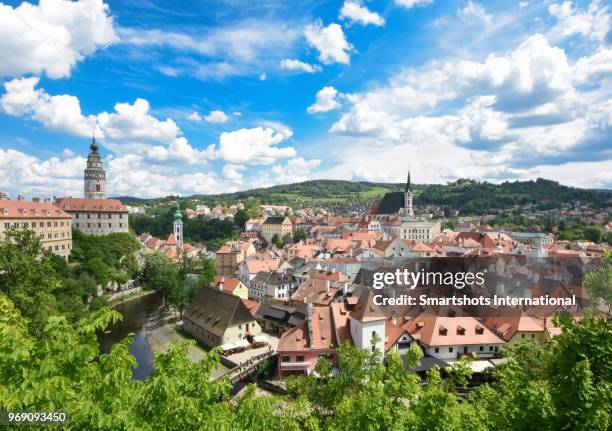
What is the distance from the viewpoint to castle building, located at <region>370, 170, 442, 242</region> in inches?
3895

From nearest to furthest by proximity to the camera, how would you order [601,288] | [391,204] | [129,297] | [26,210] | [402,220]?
[601,288] → [26,210] → [129,297] → [402,220] → [391,204]

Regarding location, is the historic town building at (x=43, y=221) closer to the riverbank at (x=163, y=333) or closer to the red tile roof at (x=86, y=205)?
the red tile roof at (x=86, y=205)

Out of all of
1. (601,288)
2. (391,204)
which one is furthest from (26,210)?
(391,204)

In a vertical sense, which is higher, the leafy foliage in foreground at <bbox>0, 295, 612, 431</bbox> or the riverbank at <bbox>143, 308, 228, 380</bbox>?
the leafy foliage in foreground at <bbox>0, 295, 612, 431</bbox>

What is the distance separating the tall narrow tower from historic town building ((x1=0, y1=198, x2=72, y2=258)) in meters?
35.9

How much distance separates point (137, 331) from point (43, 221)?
22983mm

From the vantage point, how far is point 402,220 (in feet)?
335

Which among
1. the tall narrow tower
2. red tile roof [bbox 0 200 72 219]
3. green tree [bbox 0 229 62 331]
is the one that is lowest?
green tree [bbox 0 229 62 331]

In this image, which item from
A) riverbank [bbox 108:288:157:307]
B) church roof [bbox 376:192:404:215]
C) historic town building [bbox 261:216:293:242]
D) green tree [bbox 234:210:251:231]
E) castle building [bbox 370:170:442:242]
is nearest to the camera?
riverbank [bbox 108:288:157:307]

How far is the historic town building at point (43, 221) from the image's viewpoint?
44812 mm

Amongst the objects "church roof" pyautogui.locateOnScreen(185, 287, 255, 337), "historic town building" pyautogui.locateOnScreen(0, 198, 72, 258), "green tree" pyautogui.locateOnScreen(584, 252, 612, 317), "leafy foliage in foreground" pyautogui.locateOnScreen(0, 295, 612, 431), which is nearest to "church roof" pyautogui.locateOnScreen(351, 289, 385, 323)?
"church roof" pyautogui.locateOnScreen(185, 287, 255, 337)

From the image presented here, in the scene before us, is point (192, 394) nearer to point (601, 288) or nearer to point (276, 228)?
point (601, 288)

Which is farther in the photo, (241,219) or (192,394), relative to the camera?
(241,219)

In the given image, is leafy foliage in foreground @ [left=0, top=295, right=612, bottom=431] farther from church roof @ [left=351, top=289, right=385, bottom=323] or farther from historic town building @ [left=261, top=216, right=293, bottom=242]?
historic town building @ [left=261, top=216, right=293, bottom=242]
